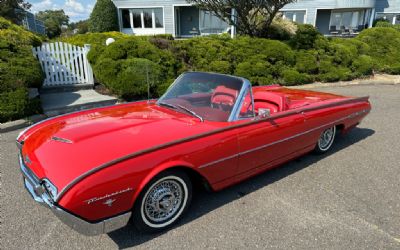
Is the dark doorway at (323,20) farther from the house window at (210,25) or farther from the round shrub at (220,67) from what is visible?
the round shrub at (220,67)

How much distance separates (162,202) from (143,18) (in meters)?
25.3

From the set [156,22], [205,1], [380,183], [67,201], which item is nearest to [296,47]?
[205,1]

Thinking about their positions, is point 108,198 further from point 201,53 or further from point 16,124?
point 201,53

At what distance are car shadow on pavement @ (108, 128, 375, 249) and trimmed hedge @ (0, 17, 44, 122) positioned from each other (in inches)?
174

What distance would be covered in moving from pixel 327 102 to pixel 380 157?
3.95ft

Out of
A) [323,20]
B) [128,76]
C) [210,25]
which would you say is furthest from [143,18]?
[128,76]

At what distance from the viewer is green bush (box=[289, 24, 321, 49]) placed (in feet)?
35.5

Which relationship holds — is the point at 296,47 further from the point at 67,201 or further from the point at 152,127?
the point at 67,201

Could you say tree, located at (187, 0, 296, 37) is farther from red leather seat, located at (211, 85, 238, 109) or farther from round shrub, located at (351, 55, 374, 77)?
red leather seat, located at (211, 85, 238, 109)

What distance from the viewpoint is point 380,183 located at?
3.55m

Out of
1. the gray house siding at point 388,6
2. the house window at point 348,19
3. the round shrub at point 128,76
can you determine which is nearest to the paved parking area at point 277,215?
the round shrub at point 128,76

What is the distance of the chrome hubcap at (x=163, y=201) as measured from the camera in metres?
2.50

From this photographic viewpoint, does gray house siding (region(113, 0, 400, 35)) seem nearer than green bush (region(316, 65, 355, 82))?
No

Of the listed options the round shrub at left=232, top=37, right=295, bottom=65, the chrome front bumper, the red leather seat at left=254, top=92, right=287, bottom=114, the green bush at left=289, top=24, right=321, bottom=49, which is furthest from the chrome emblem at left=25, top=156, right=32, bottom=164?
the green bush at left=289, top=24, right=321, bottom=49
